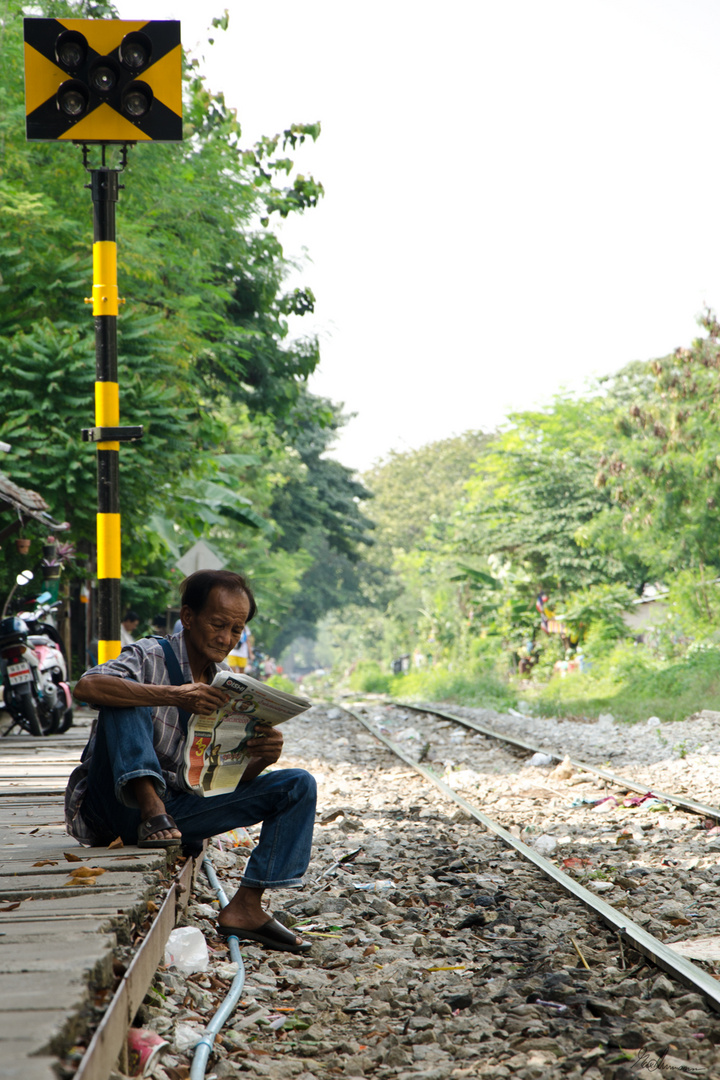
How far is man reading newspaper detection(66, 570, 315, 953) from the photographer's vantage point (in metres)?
3.97

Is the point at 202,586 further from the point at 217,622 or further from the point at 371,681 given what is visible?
the point at 371,681

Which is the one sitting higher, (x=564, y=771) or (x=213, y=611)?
(x=213, y=611)

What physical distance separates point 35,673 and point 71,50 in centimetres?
571

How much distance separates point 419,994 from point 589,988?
2.08ft

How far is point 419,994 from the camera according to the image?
4.10m

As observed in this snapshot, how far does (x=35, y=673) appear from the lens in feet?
33.2

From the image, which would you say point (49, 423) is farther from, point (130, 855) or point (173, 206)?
point (130, 855)

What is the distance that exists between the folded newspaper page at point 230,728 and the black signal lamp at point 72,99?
4.11 m

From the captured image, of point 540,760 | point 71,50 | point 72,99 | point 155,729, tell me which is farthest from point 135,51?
point 540,760

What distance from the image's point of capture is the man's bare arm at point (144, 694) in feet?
12.8

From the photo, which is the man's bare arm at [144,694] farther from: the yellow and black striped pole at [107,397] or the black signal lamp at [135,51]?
the black signal lamp at [135,51]

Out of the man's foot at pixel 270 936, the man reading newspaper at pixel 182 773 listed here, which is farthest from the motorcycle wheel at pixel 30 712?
the man's foot at pixel 270 936

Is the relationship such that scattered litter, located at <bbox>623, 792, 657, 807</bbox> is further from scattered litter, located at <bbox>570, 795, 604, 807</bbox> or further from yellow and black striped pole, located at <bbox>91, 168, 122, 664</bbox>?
yellow and black striped pole, located at <bbox>91, 168, 122, 664</bbox>

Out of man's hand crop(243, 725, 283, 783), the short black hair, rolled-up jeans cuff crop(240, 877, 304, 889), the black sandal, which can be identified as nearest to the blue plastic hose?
rolled-up jeans cuff crop(240, 877, 304, 889)
